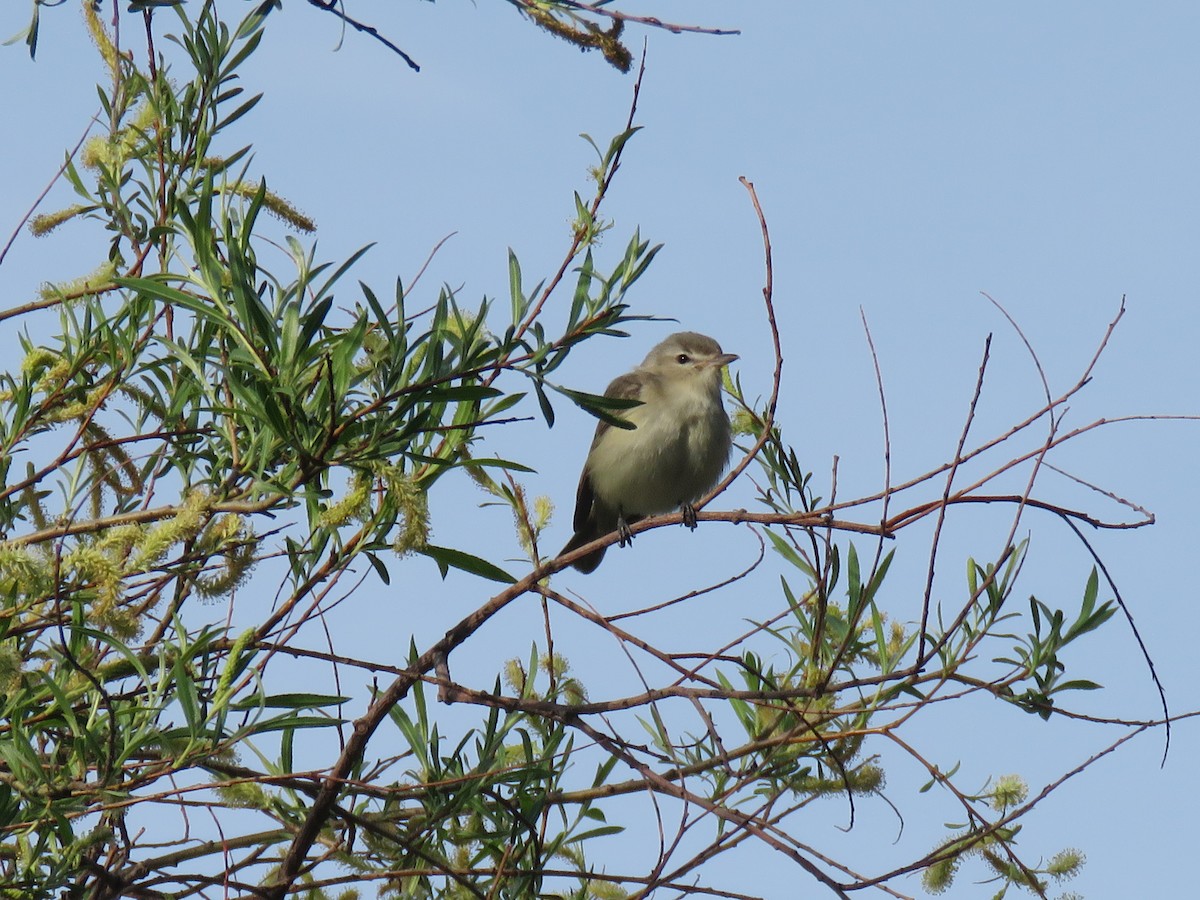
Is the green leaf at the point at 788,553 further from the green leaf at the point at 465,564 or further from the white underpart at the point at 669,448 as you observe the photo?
the white underpart at the point at 669,448

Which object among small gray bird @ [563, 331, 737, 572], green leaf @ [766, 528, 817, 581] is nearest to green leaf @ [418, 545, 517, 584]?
green leaf @ [766, 528, 817, 581]

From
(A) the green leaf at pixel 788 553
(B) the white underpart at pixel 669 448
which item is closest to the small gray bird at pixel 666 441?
(B) the white underpart at pixel 669 448

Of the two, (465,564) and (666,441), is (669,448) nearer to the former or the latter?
(666,441)

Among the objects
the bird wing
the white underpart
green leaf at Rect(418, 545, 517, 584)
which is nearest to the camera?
green leaf at Rect(418, 545, 517, 584)

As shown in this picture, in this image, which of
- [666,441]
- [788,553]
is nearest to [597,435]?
[666,441]

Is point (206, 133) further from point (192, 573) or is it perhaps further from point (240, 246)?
point (192, 573)

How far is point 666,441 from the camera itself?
6.88 m

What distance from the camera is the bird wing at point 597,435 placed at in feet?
23.5

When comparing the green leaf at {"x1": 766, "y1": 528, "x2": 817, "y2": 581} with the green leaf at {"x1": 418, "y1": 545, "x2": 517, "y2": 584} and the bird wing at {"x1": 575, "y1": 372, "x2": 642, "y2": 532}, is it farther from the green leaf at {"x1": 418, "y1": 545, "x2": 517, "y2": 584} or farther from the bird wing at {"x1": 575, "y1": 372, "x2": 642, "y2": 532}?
the bird wing at {"x1": 575, "y1": 372, "x2": 642, "y2": 532}

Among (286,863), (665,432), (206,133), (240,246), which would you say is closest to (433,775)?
(286,863)

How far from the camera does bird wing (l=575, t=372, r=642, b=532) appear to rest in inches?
281

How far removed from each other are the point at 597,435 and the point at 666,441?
82 cm

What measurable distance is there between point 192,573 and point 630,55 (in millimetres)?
1621

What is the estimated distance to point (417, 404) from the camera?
2.90m
